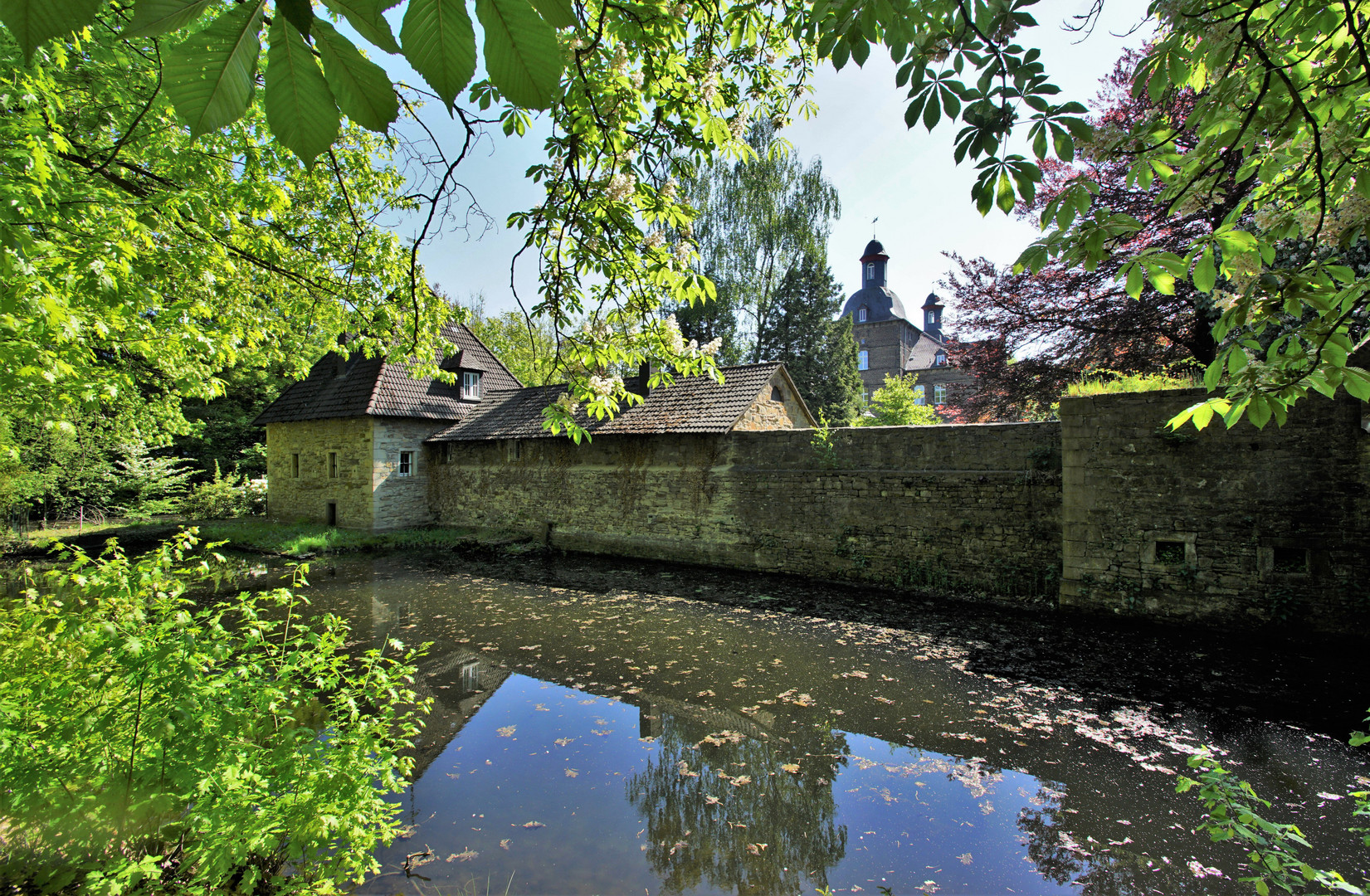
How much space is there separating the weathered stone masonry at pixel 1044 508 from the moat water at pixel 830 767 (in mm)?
1278

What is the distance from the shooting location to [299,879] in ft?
7.94

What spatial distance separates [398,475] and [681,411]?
9.42 m

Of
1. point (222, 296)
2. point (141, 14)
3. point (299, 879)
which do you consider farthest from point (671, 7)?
point (222, 296)

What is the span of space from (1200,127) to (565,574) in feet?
37.7

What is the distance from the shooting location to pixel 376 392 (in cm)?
1670

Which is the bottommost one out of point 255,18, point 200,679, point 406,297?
point 200,679

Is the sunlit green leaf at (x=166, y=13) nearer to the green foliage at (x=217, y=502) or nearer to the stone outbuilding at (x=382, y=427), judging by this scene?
the stone outbuilding at (x=382, y=427)

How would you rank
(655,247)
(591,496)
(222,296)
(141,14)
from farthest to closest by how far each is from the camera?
(591,496) → (222,296) → (655,247) → (141,14)

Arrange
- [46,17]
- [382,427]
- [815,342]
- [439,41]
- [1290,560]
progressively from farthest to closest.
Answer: [815,342] < [382,427] < [1290,560] < [439,41] < [46,17]

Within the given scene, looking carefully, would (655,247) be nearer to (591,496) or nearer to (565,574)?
(565,574)

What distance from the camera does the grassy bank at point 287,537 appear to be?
1441 centimetres

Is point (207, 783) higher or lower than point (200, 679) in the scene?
lower

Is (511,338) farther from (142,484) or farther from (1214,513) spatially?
(1214,513)

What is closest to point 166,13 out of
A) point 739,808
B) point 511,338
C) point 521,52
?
point 521,52
